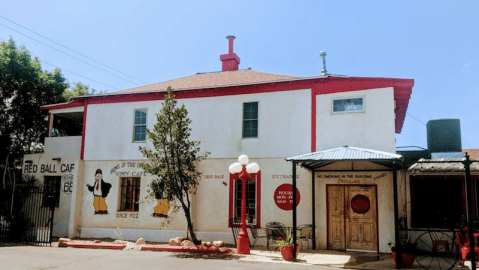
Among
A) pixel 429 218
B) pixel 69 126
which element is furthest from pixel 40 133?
pixel 429 218

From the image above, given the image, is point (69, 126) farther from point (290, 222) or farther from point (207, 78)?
point (290, 222)

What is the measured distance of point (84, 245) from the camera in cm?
1343

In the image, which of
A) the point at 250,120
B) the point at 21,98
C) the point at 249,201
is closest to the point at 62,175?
the point at 21,98

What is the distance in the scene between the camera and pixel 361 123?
1302cm

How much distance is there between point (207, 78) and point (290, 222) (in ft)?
24.8

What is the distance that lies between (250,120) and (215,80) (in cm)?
305

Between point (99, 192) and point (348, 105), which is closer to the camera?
point (348, 105)

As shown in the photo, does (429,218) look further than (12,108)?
No

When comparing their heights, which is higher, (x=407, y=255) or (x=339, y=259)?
(x=407, y=255)

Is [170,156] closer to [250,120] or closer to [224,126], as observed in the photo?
[224,126]

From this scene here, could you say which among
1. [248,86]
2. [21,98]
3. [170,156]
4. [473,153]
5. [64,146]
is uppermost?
[21,98]

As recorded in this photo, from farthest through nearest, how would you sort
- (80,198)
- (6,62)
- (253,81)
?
(6,62) < (80,198) < (253,81)

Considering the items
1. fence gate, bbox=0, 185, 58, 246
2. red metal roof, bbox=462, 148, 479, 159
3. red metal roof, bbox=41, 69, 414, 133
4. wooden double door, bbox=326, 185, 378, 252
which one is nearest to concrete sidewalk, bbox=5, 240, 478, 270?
wooden double door, bbox=326, 185, 378, 252

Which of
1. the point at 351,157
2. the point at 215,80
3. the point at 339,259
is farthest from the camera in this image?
the point at 215,80
